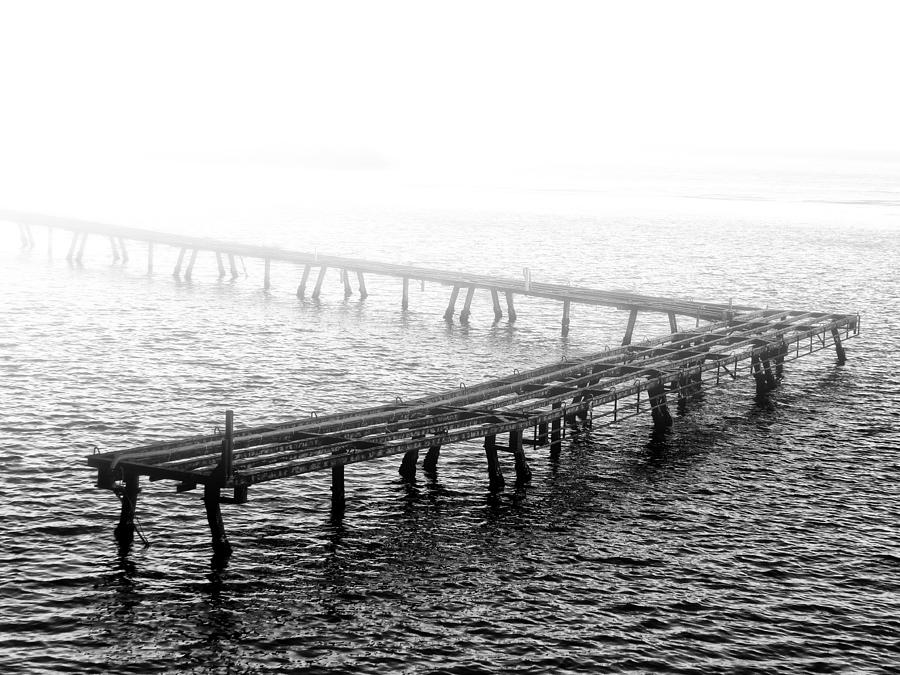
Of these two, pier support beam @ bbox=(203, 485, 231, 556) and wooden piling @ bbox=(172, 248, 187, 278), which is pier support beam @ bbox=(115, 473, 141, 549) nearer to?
pier support beam @ bbox=(203, 485, 231, 556)

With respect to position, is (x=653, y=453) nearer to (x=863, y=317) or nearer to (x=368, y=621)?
(x=368, y=621)

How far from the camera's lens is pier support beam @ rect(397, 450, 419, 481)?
32312 millimetres

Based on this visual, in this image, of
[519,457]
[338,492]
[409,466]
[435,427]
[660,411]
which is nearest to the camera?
[338,492]

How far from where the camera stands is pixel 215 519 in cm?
2577

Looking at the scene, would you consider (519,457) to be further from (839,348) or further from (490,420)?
(839,348)

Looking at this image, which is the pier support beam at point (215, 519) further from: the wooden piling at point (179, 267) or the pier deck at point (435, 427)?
the wooden piling at point (179, 267)

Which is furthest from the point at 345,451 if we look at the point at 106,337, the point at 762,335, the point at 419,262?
the point at 419,262

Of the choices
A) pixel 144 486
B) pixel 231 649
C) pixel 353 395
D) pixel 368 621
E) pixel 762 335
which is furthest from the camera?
pixel 762 335

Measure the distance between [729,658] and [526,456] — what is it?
1472cm

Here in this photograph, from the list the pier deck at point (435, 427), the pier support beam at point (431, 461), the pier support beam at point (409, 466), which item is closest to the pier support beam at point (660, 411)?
the pier deck at point (435, 427)

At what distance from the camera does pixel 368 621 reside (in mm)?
22719

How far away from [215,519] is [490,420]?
33.5 feet

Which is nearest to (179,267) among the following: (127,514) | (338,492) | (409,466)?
(409,466)

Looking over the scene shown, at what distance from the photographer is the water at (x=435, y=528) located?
71.7 feet
